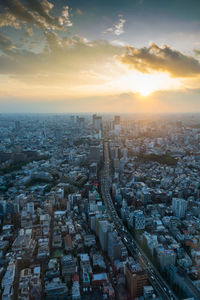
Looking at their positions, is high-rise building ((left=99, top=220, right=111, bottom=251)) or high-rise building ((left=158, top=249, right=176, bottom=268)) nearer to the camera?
high-rise building ((left=158, top=249, right=176, bottom=268))

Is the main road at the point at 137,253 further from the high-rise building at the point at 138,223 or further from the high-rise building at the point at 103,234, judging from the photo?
the high-rise building at the point at 103,234

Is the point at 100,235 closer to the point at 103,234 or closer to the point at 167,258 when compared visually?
the point at 103,234

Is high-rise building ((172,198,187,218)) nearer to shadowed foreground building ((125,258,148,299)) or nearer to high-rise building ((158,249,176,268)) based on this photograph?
high-rise building ((158,249,176,268))

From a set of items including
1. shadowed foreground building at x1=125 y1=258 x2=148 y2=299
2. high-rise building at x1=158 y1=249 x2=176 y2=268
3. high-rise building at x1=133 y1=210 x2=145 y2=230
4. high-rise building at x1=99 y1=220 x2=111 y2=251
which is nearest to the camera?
shadowed foreground building at x1=125 y1=258 x2=148 y2=299

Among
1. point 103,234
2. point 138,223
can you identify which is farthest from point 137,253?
→ point 138,223

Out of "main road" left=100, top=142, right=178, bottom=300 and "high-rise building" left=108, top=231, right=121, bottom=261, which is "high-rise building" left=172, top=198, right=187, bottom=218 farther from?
"high-rise building" left=108, top=231, right=121, bottom=261

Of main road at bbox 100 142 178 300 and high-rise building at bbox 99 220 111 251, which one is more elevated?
high-rise building at bbox 99 220 111 251

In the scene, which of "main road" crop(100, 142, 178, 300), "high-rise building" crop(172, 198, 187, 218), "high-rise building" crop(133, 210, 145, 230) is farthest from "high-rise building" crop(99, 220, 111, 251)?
"high-rise building" crop(172, 198, 187, 218)

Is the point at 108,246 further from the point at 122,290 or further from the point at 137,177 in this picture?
the point at 137,177

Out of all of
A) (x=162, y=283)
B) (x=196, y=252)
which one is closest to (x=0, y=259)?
(x=162, y=283)

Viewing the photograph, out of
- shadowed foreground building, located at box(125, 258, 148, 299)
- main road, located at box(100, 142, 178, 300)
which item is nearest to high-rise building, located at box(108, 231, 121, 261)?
main road, located at box(100, 142, 178, 300)

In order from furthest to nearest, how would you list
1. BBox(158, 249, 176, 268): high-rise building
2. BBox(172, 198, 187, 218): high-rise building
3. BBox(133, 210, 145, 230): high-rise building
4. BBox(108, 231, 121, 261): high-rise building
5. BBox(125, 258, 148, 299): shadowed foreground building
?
BBox(172, 198, 187, 218): high-rise building < BBox(133, 210, 145, 230): high-rise building < BBox(108, 231, 121, 261): high-rise building < BBox(158, 249, 176, 268): high-rise building < BBox(125, 258, 148, 299): shadowed foreground building

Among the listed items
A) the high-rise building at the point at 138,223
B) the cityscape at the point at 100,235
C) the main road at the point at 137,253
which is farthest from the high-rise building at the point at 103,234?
the high-rise building at the point at 138,223
